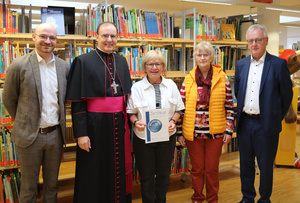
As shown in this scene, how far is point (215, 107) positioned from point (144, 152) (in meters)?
0.87

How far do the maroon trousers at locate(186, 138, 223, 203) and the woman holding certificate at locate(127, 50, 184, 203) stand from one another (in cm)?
35

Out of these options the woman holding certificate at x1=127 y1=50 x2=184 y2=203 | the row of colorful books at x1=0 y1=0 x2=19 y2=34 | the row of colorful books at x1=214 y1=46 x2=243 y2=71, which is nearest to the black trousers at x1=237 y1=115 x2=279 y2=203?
the woman holding certificate at x1=127 y1=50 x2=184 y2=203

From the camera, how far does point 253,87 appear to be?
2846 millimetres

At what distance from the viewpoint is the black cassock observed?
8.18 feet

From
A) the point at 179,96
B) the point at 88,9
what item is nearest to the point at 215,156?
the point at 179,96

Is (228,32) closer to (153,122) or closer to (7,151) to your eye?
(153,122)

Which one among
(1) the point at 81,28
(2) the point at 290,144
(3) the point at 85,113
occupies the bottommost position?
(2) the point at 290,144

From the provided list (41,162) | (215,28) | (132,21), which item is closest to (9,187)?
(41,162)

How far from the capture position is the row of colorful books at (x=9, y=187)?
303 cm

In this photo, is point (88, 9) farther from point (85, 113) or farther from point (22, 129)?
point (22, 129)

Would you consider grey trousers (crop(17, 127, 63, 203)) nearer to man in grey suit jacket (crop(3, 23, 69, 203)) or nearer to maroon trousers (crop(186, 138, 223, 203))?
man in grey suit jacket (crop(3, 23, 69, 203))

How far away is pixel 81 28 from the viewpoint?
11.4 feet

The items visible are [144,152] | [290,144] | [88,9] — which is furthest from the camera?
[290,144]

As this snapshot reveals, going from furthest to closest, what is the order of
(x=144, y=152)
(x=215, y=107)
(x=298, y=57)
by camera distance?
(x=298, y=57), (x=215, y=107), (x=144, y=152)
